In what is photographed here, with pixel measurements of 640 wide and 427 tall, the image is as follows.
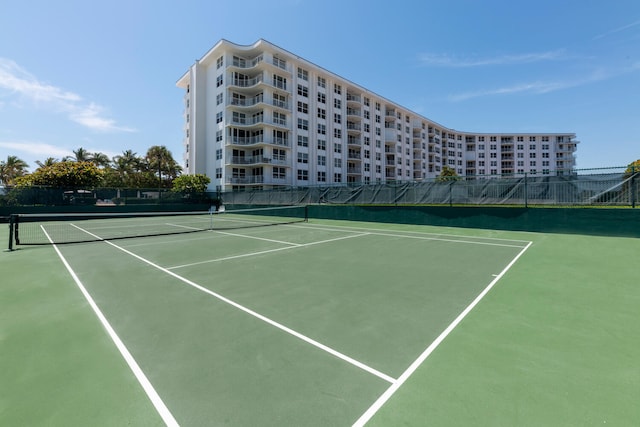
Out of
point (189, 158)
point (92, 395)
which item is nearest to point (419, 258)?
point (92, 395)

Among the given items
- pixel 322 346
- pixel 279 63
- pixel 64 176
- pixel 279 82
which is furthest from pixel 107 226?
pixel 279 63

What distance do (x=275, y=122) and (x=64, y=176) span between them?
94.4 feet

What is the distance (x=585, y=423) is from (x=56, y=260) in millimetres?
13508

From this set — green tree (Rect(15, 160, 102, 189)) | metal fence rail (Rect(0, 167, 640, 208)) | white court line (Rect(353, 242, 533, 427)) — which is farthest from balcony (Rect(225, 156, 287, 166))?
white court line (Rect(353, 242, 533, 427))

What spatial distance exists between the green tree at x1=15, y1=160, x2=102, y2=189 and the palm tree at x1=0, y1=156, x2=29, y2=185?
33.9m

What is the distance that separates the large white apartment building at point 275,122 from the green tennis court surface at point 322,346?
39.8m

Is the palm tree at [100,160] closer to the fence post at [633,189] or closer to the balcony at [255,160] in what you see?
the balcony at [255,160]

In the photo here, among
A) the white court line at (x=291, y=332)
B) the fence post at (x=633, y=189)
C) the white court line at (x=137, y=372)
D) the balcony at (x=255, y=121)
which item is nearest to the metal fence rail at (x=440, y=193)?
the fence post at (x=633, y=189)

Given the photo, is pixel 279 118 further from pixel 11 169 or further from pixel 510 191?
pixel 11 169

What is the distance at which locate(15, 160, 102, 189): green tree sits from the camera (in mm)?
32438

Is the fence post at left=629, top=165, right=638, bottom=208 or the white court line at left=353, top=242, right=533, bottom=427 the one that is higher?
the fence post at left=629, top=165, right=638, bottom=208

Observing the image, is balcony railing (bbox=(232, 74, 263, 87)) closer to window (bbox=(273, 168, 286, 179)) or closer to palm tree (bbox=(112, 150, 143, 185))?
window (bbox=(273, 168, 286, 179))

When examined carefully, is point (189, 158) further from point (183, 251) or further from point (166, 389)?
point (166, 389)

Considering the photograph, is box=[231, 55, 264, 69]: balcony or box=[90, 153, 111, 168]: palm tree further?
box=[90, 153, 111, 168]: palm tree
